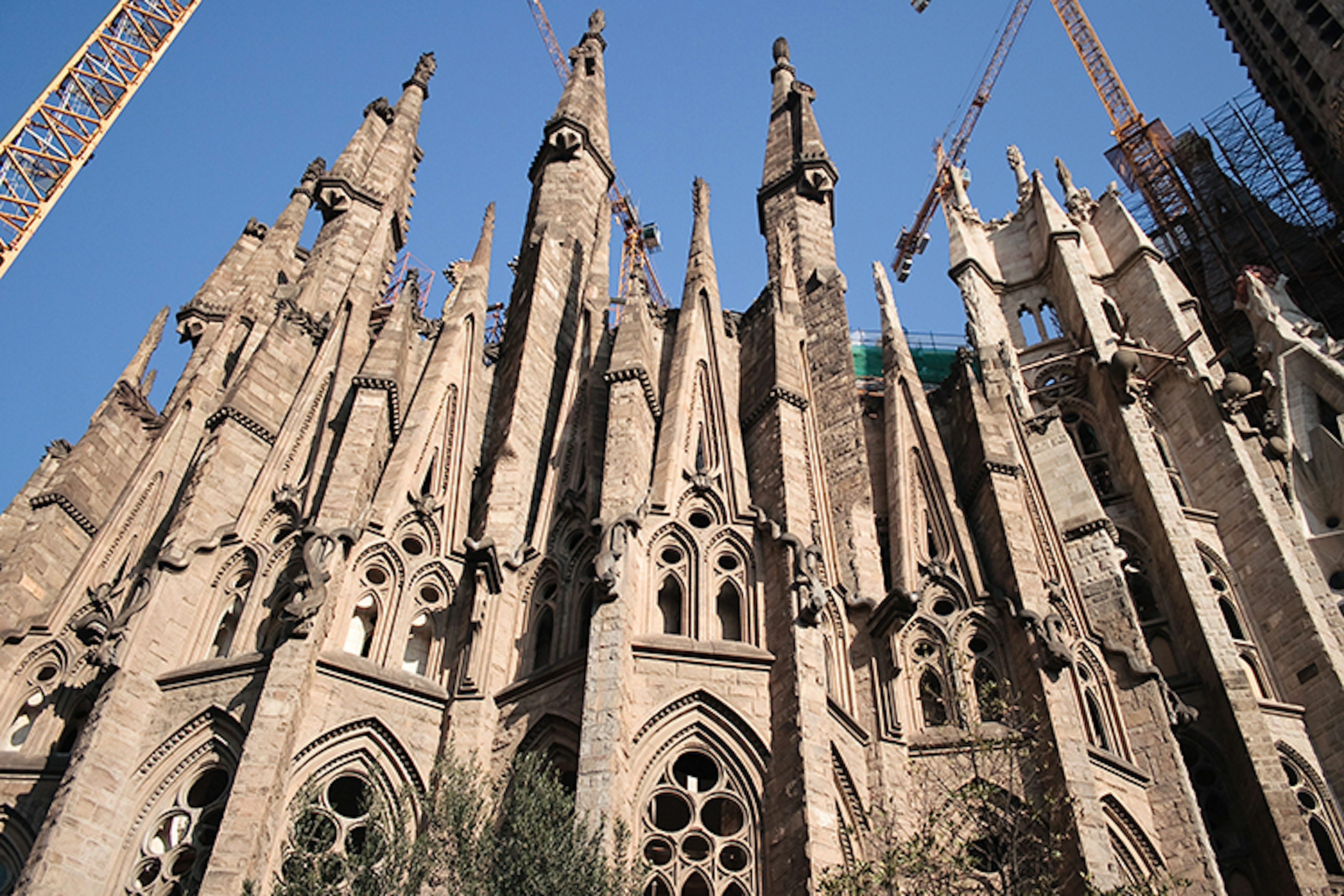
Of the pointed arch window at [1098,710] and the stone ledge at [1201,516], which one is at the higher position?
the stone ledge at [1201,516]

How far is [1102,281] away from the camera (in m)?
30.5

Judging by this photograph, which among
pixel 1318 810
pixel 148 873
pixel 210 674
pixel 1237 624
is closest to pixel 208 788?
pixel 148 873

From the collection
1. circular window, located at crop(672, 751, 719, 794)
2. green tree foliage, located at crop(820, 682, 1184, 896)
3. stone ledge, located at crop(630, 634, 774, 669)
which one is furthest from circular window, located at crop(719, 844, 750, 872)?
stone ledge, located at crop(630, 634, 774, 669)

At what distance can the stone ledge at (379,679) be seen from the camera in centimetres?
1477

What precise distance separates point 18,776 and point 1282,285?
27838 mm

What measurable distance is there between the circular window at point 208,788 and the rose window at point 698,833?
512cm

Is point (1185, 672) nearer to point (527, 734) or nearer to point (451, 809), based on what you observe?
point (527, 734)

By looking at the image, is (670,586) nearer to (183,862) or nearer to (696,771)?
(696,771)

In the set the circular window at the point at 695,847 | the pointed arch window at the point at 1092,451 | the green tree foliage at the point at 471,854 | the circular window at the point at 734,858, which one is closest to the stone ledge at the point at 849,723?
the circular window at the point at 734,858

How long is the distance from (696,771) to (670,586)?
2.72 meters

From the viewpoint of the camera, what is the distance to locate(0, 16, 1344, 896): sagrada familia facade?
45.0 ft

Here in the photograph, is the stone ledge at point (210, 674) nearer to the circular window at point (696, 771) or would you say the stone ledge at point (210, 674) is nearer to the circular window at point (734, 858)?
the circular window at point (696, 771)

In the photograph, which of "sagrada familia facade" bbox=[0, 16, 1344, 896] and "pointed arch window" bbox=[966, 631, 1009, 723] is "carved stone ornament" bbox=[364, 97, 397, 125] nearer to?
"sagrada familia facade" bbox=[0, 16, 1344, 896]

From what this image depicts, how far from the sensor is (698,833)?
13.2 m
